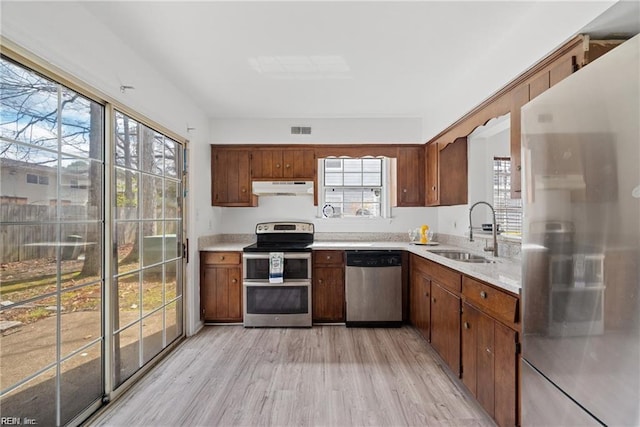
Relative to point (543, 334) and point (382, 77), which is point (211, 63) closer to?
point (382, 77)

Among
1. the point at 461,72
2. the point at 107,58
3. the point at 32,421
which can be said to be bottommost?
the point at 32,421

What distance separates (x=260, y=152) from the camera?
378 centimetres

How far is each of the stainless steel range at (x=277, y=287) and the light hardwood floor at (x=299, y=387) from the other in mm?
313

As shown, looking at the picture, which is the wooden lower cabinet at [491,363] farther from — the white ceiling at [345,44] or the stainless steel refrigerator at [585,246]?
the white ceiling at [345,44]

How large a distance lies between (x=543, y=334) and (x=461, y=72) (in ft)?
7.25

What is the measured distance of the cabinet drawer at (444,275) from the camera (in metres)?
2.17

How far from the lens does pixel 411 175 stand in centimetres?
380

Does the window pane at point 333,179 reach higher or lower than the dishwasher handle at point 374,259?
higher

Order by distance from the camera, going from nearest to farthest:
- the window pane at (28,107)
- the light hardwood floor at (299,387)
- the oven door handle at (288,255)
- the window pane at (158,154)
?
the window pane at (28,107) → the light hardwood floor at (299,387) → the window pane at (158,154) → the oven door handle at (288,255)

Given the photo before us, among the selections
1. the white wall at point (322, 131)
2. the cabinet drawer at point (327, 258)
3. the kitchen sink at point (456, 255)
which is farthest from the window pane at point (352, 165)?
the kitchen sink at point (456, 255)

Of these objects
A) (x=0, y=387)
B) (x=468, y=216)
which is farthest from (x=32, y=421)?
(x=468, y=216)

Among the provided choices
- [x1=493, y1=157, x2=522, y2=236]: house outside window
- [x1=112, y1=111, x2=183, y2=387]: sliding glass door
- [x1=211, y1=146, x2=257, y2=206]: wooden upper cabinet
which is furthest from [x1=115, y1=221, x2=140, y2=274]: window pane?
[x1=493, y1=157, x2=522, y2=236]: house outside window

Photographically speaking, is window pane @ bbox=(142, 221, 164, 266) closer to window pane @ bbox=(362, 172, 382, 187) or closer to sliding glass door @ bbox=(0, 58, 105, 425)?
sliding glass door @ bbox=(0, 58, 105, 425)

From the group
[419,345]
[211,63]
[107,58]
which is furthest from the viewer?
[419,345]
